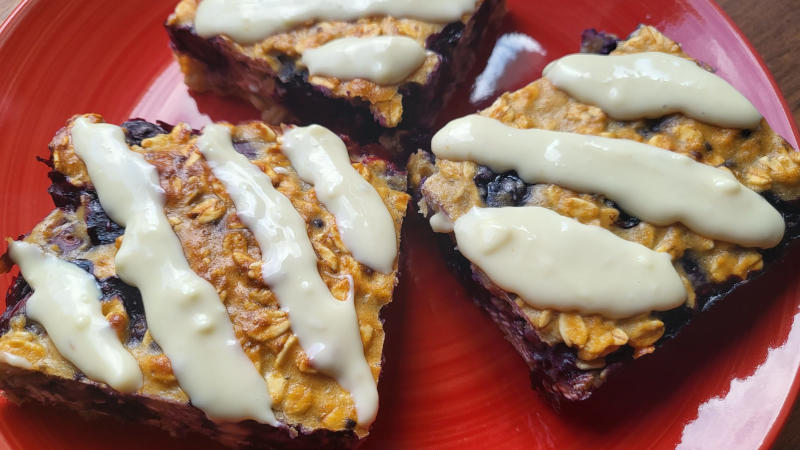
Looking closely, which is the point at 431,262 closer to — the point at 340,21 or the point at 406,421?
the point at 406,421

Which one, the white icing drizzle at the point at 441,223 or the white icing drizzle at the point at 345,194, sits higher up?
the white icing drizzle at the point at 345,194

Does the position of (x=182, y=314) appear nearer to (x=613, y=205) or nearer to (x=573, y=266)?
(x=573, y=266)

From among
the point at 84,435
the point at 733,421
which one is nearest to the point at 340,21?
the point at 84,435

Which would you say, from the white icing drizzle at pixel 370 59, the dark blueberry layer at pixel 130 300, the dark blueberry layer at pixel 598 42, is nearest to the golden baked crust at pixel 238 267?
the dark blueberry layer at pixel 130 300

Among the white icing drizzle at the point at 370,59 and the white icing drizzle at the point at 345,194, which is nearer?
the white icing drizzle at the point at 345,194

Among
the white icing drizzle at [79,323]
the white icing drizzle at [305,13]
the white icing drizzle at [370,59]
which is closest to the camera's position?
the white icing drizzle at [79,323]

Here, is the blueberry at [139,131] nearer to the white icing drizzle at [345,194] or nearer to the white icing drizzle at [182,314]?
the white icing drizzle at [182,314]

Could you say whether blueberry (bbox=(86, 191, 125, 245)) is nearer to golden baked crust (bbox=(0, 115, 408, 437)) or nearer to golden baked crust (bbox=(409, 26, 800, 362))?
golden baked crust (bbox=(0, 115, 408, 437))
